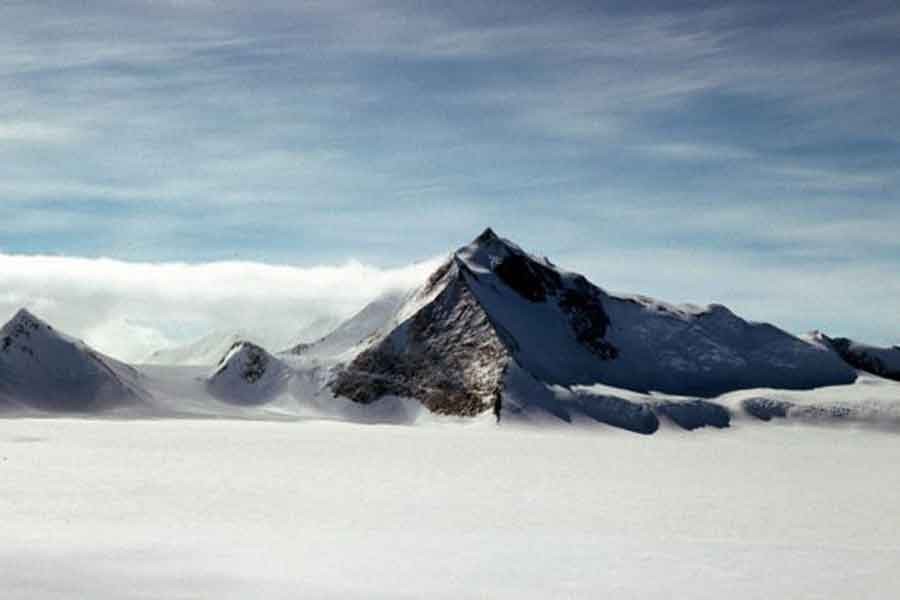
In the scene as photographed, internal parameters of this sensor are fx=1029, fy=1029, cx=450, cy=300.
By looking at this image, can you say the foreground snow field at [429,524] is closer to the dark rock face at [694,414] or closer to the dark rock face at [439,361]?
the dark rock face at [694,414]

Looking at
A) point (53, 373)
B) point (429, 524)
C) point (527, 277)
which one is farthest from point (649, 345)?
point (429, 524)

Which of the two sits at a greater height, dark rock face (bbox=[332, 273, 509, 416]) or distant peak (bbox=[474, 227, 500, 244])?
distant peak (bbox=[474, 227, 500, 244])

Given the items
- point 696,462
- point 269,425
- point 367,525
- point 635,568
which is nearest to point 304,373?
point 269,425

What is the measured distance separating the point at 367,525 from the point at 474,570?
7.37m

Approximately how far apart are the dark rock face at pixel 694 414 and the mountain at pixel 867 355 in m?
33.9

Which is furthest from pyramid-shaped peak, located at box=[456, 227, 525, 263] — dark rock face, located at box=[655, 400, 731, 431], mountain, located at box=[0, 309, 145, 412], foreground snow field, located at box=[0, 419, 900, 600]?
foreground snow field, located at box=[0, 419, 900, 600]

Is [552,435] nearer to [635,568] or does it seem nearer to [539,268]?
[539,268]

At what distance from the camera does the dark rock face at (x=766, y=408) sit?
111 metres

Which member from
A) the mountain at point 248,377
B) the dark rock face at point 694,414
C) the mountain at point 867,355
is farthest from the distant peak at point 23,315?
the mountain at point 867,355

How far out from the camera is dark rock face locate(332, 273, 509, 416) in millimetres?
108938

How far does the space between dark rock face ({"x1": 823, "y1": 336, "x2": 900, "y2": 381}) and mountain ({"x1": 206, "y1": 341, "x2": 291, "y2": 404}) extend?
7343cm

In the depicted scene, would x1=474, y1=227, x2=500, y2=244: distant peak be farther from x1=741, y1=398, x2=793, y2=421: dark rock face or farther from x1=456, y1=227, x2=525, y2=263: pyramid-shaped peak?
x1=741, y1=398, x2=793, y2=421: dark rock face

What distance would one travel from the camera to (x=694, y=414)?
108 m

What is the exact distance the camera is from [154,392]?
115938 mm
